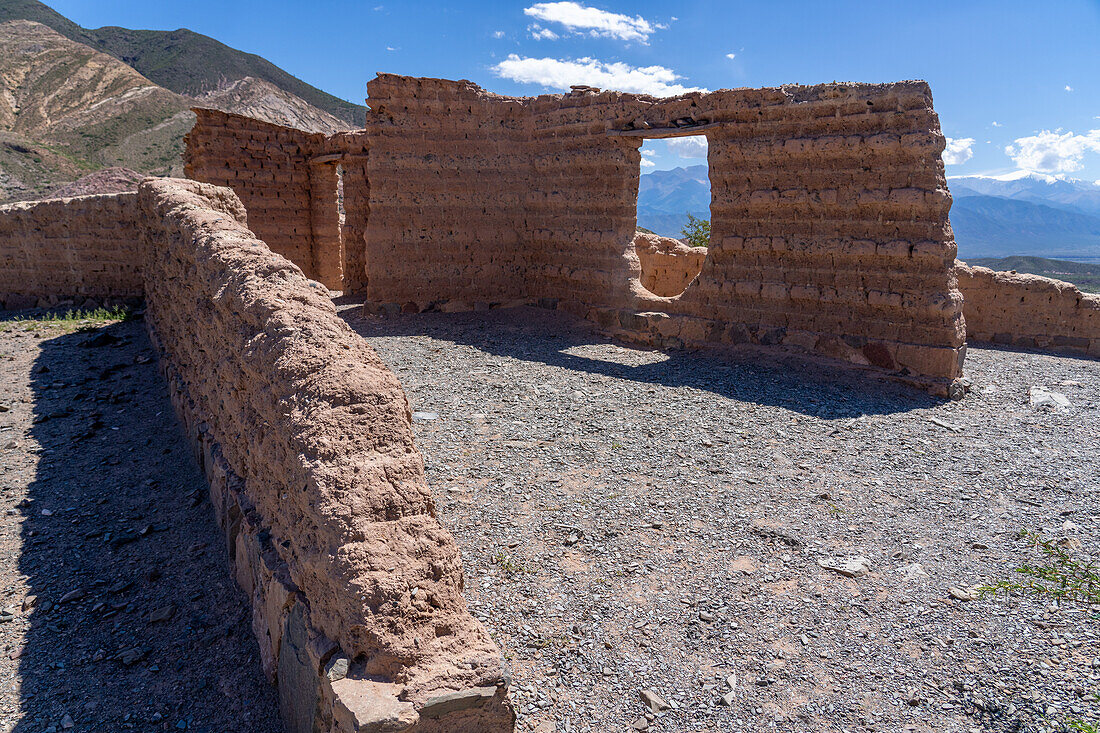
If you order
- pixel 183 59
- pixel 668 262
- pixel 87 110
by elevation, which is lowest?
pixel 668 262

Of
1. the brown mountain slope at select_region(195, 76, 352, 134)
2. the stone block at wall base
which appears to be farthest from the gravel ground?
the brown mountain slope at select_region(195, 76, 352, 134)

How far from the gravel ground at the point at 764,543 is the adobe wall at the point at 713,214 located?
1056 mm

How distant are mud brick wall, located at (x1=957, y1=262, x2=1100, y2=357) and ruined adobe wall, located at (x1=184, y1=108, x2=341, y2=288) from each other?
13.1 metres

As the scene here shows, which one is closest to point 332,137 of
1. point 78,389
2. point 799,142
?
point 78,389

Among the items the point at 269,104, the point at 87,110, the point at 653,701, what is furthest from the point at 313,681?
the point at 269,104

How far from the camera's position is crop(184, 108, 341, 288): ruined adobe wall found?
1300cm

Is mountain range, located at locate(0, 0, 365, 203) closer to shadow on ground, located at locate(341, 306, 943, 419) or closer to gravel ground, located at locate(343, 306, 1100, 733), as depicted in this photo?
shadow on ground, located at locate(341, 306, 943, 419)

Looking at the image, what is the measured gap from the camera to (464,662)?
2.27m

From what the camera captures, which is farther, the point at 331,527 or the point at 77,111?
the point at 77,111

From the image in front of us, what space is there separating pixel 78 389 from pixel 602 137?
757cm

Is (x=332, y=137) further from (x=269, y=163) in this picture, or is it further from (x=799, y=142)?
(x=799, y=142)

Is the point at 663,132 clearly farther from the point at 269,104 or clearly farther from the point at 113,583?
the point at 269,104

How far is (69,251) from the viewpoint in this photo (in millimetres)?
9961

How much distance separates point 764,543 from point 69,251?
11.0 meters
